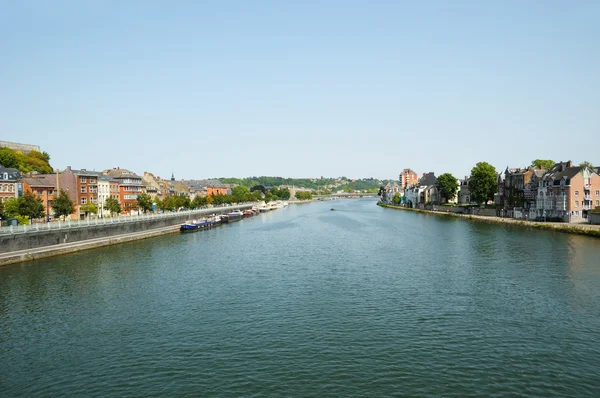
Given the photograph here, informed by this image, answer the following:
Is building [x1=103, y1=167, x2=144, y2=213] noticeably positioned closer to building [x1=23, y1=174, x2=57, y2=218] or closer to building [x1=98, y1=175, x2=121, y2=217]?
building [x1=98, y1=175, x2=121, y2=217]

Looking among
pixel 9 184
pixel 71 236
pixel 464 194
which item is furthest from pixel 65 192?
pixel 464 194

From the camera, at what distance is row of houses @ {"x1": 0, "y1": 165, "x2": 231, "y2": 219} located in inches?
2993

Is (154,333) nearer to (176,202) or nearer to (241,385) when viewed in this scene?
(241,385)

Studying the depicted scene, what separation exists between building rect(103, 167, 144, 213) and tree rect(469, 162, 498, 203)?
3760 inches

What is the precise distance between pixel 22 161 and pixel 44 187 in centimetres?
2588

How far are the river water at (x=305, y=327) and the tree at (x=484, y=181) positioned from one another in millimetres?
69442

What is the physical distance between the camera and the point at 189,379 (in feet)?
68.9

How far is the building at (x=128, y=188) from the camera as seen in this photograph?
115 m

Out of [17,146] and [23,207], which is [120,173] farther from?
[23,207]

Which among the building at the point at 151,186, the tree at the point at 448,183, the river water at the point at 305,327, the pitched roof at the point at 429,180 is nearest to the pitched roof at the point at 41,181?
the river water at the point at 305,327

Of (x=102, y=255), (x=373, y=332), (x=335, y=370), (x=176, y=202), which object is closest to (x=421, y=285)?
(x=373, y=332)

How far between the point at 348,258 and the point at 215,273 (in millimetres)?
17411

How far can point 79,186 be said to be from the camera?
95750mm

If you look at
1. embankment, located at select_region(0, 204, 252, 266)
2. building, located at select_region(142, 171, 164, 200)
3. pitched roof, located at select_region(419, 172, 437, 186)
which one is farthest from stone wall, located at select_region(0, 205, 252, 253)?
pitched roof, located at select_region(419, 172, 437, 186)
